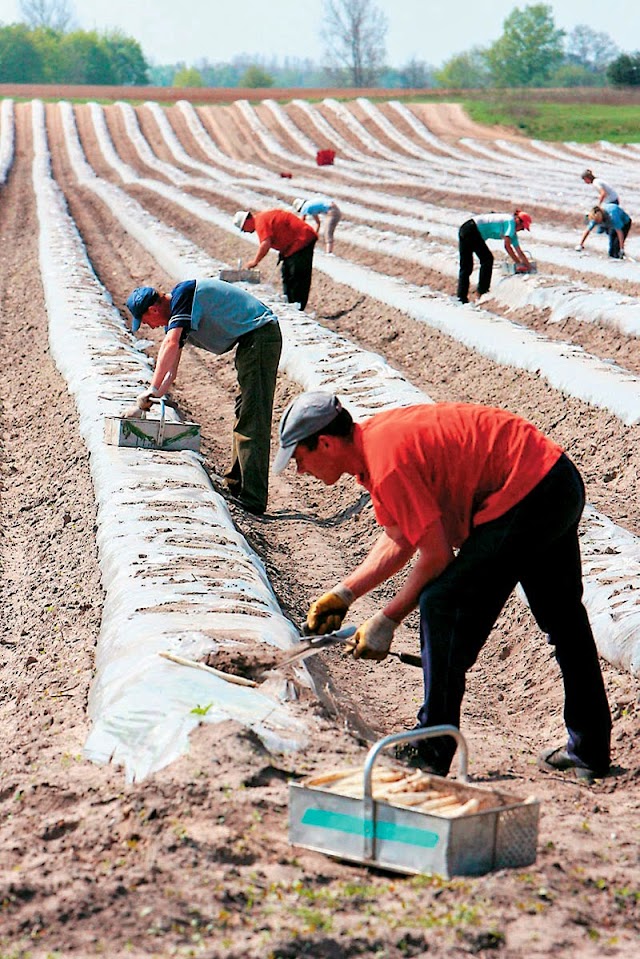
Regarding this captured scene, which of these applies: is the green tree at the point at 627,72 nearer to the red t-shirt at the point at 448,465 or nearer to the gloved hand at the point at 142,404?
the gloved hand at the point at 142,404

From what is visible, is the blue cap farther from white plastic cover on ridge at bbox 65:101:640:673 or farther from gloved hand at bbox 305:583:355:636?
gloved hand at bbox 305:583:355:636

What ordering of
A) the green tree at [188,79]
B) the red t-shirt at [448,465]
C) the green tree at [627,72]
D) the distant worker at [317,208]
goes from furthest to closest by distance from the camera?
the green tree at [188,79]
the green tree at [627,72]
the distant worker at [317,208]
the red t-shirt at [448,465]

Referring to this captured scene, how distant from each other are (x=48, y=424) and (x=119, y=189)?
847 inches

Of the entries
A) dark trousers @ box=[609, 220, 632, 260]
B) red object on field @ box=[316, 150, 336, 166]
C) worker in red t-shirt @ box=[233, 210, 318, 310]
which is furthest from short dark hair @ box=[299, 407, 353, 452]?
red object on field @ box=[316, 150, 336, 166]

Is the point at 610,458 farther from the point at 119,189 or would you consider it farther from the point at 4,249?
the point at 119,189

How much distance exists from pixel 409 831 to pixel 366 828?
12cm

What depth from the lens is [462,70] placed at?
99.8 metres

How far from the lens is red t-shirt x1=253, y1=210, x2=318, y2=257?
12.2 metres

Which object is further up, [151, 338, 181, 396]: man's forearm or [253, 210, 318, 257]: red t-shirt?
[253, 210, 318, 257]: red t-shirt

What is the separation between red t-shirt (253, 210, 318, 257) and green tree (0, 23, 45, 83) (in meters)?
74.3

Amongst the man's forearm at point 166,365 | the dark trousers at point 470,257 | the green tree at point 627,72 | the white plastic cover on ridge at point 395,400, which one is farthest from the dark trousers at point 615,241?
the green tree at point 627,72

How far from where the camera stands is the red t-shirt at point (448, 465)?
3.62m

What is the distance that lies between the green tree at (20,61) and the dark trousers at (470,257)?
7357 cm

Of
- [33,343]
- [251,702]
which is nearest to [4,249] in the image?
[33,343]
